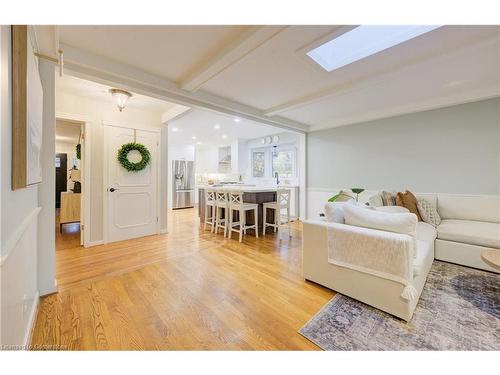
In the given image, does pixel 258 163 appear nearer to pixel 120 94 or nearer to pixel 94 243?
pixel 120 94

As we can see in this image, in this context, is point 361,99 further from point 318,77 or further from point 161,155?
point 161,155

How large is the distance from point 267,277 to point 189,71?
254cm

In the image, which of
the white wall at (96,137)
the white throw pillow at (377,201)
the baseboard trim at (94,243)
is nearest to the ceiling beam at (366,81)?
the white throw pillow at (377,201)

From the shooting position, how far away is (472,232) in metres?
2.52

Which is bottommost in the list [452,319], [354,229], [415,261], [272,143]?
[452,319]

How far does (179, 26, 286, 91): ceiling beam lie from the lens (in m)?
1.69

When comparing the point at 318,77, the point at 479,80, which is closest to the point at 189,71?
the point at 318,77

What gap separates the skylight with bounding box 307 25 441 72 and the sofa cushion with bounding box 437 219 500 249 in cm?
234

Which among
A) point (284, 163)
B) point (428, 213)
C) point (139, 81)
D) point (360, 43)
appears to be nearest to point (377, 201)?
point (428, 213)

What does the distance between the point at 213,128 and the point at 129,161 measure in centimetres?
236

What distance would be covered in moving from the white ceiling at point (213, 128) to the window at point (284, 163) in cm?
68

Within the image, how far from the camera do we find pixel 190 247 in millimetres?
3312

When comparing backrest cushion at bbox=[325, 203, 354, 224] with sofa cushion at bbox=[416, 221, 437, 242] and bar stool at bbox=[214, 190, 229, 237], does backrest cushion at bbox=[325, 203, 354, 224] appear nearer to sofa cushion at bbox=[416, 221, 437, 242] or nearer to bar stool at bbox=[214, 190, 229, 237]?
sofa cushion at bbox=[416, 221, 437, 242]

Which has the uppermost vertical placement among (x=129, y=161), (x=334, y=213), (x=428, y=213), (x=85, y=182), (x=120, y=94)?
(x=120, y=94)
